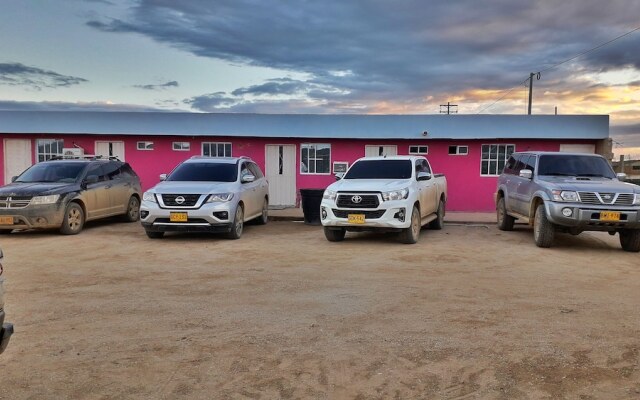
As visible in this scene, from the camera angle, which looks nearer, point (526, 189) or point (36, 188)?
point (526, 189)

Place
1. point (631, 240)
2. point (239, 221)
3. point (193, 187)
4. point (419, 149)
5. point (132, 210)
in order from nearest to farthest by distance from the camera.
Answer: point (631, 240) → point (193, 187) → point (239, 221) → point (132, 210) → point (419, 149)

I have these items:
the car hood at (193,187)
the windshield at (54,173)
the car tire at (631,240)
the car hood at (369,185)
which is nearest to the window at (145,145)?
the windshield at (54,173)

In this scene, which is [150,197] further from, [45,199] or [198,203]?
[45,199]

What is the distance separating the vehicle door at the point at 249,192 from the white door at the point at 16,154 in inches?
422

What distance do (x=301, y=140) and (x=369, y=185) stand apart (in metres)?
8.17

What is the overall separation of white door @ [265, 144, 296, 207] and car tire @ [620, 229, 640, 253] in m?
11.0

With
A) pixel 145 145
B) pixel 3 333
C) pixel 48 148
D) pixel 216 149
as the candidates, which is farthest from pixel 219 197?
pixel 48 148

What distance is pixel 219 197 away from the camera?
1071 centimetres

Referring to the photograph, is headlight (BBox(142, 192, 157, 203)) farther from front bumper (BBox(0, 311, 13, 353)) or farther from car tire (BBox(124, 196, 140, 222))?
front bumper (BBox(0, 311, 13, 353))

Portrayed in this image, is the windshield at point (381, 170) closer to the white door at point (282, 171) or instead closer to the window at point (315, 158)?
the window at point (315, 158)

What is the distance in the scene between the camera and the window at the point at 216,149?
18.7 m

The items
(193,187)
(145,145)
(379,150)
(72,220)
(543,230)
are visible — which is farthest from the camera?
(145,145)

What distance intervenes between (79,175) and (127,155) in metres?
6.78

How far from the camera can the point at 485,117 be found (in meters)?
17.9
